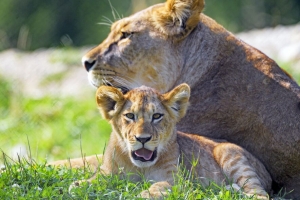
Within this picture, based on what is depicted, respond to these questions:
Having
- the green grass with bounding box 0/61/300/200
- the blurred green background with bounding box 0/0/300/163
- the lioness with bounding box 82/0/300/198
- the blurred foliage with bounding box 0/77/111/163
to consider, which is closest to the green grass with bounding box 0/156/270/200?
the green grass with bounding box 0/61/300/200

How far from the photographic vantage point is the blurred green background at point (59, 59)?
33.8ft

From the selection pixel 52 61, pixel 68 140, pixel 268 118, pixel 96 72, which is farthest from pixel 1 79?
pixel 268 118

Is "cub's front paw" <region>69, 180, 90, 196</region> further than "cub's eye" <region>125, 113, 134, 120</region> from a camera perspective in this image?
No

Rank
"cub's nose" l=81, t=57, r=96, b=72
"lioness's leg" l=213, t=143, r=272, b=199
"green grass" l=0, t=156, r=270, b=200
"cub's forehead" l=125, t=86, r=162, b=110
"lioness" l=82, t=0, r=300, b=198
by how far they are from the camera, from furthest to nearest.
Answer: "cub's nose" l=81, t=57, r=96, b=72 < "lioness" l=82, t=0, r=300, b=198 < "lioness's leg" l=213, t=143, r=272, b=199 < "cub's forehead" l=125, t=86, r=162, b=110 < "green grass" l=0, t=156, r=270, b=200

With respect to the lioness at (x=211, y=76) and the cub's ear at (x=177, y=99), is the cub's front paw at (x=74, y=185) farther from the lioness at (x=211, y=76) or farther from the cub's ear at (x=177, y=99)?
the lioness at (x=211, y=76)

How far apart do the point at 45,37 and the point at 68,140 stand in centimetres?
827

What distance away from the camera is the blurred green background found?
33.8 feet

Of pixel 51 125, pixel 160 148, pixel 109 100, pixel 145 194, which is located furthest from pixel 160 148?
pixel 51 125

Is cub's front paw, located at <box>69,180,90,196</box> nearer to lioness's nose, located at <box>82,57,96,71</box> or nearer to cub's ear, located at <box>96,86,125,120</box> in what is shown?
cub's ear, located at <box>96,86,125,120</box>

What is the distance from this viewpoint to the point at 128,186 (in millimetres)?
5160

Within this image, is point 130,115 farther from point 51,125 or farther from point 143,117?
point 51,125

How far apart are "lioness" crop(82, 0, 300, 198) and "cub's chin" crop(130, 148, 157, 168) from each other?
1059 mm

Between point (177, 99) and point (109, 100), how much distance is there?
0.45 metres

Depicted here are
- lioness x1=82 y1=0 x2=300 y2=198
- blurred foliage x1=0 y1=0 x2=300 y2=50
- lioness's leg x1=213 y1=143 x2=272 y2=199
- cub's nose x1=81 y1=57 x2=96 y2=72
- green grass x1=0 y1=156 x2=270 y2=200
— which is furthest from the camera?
blurred foliage x1=0 y1=0 x2=300 y2=50
